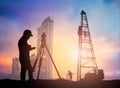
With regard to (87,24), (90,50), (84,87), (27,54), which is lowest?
(84,87)

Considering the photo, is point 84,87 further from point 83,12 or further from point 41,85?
point 83,12

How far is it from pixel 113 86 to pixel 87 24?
61.6m

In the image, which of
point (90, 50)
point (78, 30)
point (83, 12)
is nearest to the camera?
point (78, 30)

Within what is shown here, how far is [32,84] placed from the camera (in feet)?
37.9

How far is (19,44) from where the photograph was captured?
47.5 ft

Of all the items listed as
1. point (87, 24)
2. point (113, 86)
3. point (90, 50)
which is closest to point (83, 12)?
point (87, 24)

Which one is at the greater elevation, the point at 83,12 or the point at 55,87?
the point at 83,12

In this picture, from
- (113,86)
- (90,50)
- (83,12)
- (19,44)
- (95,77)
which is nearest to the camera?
(113,86)

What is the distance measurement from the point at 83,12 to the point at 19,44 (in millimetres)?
59935

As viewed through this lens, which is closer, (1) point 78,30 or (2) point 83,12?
(1) point 78,30

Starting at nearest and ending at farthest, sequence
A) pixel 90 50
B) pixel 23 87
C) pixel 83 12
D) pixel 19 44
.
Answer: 1. pixel 23 87
2. pixel 19 44
3. pixel 90 50
4. pixel 83 12

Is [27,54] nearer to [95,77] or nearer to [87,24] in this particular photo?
[95,77]

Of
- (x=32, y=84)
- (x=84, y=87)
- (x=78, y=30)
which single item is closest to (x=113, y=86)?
(x=84, y=87)

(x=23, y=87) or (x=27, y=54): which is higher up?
(x=27, y=54)
